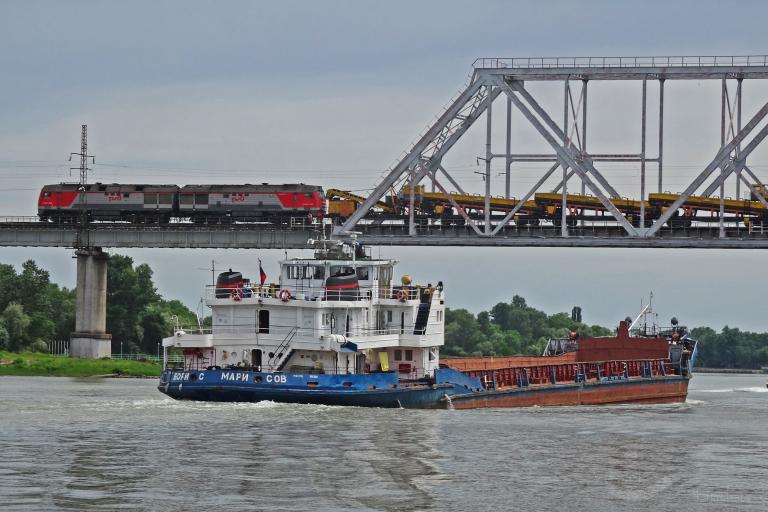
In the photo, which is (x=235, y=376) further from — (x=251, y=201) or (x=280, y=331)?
(x=251, y=201)

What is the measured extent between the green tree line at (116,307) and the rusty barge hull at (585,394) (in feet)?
190

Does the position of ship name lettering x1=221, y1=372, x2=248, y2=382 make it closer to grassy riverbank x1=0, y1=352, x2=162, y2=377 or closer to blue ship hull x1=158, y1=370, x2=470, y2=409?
blue ship hull x1=158, y1=370, x2=470, y2=409

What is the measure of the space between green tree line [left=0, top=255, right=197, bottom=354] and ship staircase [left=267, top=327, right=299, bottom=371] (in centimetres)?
7085

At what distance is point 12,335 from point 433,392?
226ft

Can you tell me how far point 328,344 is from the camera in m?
64.2

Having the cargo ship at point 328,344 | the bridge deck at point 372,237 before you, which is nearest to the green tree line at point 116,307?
the bridge deck at point 372,237

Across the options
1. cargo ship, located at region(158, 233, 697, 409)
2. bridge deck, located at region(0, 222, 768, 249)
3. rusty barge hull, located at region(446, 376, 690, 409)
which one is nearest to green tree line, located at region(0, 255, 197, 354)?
bridge deck, located at region(0, 222, 768, 249)

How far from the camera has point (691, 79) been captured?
367 feet

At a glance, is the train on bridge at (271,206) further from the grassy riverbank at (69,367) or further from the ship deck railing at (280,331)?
the ship deck railing at (280,331)

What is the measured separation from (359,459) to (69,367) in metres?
65.4

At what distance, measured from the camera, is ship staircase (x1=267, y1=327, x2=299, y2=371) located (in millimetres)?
64812

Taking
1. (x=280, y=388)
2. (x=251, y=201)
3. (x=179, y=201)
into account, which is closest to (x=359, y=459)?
(x=280, y=388)

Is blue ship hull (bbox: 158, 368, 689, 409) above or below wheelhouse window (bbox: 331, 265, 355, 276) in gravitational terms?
→ below

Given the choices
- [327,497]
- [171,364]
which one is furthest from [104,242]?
[327,497]
